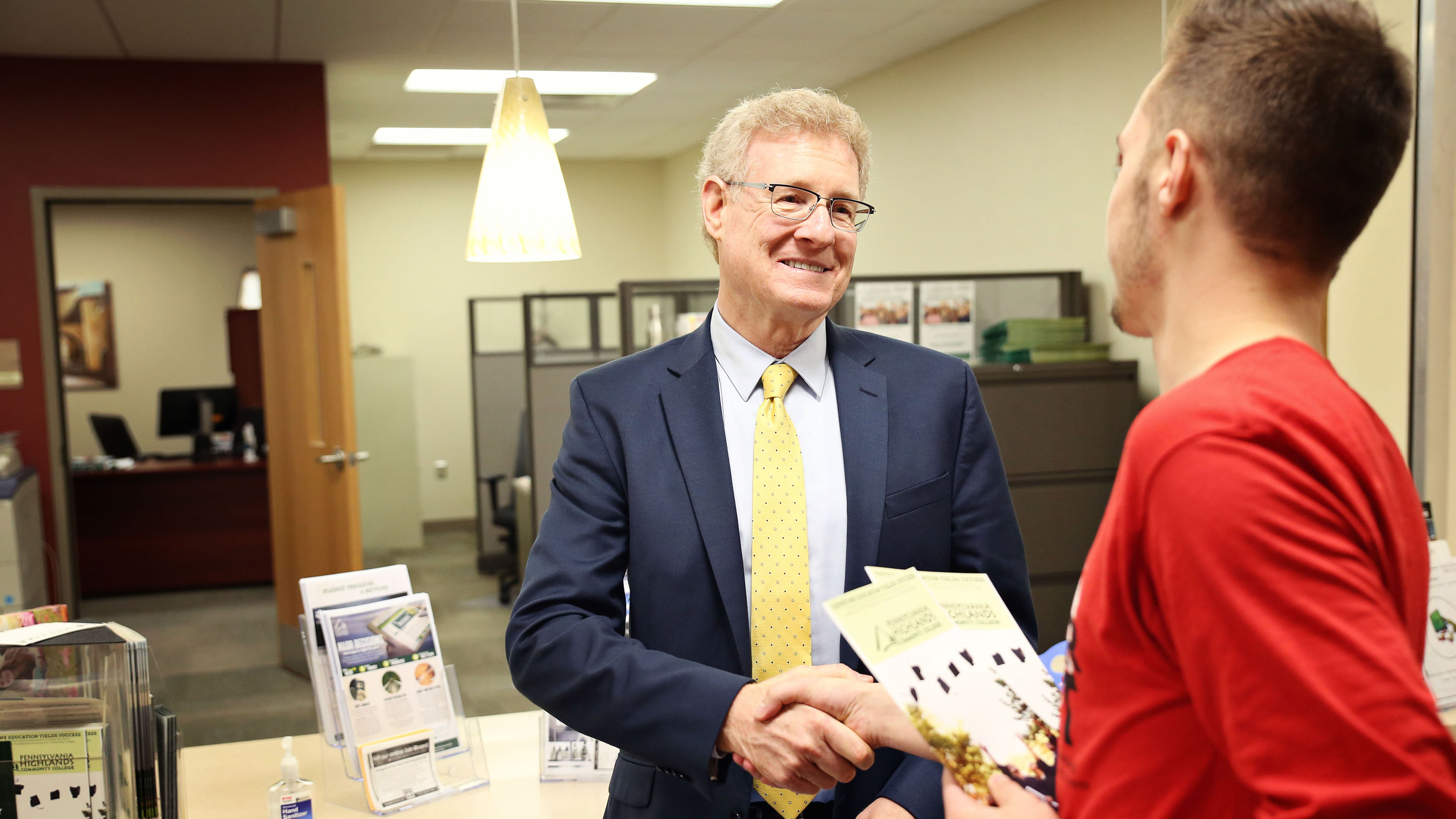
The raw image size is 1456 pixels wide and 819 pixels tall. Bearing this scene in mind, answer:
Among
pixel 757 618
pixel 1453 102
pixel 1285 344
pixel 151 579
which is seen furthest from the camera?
pixel 151 579

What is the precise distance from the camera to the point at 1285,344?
0.62 m

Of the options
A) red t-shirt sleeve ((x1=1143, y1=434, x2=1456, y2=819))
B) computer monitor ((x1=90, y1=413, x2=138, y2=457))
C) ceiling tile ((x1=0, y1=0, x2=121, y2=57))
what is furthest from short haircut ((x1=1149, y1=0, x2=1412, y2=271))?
computer monitor ((x1=90, y1=413, x2=138, y2=457))

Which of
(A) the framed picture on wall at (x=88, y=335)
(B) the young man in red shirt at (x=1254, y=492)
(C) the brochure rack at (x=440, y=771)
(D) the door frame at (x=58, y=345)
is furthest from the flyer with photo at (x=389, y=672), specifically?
(A) the framed picture on wall at (x=88, y=335)

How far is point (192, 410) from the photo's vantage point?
786 centimetres

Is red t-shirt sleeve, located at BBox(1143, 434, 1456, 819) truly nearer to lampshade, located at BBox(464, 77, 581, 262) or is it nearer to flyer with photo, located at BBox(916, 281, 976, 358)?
lampshade, located at BBox(464, 77, 581, 262)

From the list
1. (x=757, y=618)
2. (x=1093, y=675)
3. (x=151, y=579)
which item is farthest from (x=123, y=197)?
(x=1093, y=675)

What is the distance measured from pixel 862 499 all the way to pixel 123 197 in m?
5.53

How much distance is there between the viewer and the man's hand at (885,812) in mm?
1128

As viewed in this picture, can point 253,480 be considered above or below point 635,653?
below

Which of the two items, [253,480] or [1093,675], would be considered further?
[253,480]

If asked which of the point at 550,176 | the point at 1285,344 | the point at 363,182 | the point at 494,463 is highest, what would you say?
the point at 363,182

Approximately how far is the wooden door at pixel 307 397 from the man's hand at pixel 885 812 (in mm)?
3883

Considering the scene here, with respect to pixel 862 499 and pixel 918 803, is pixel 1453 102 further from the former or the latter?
pixel 918 803

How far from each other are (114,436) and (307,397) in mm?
3296
